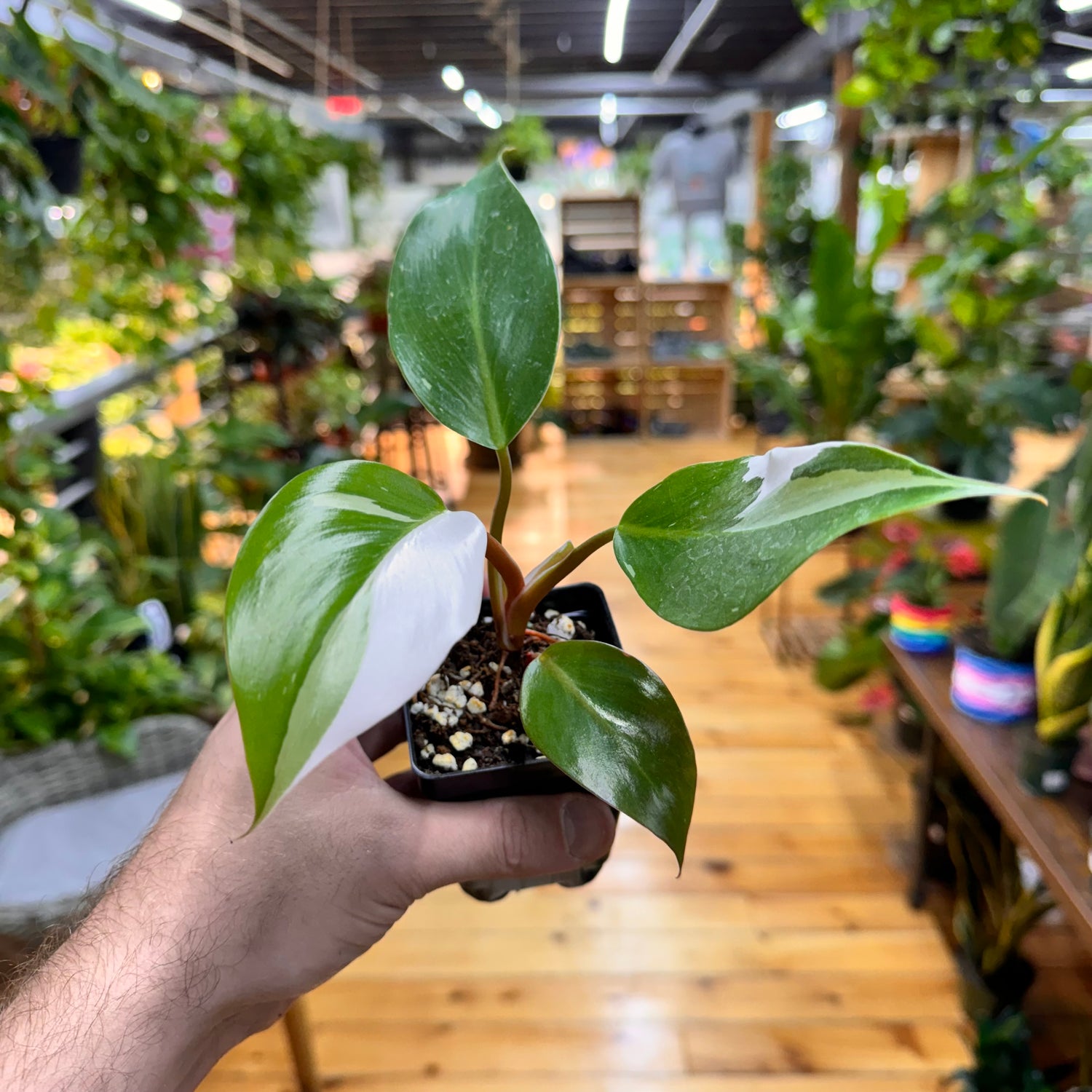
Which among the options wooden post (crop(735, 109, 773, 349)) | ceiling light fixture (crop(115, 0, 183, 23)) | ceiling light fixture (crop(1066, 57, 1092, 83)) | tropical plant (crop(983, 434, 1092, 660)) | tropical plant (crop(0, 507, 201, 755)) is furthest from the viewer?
ceiling light fixture (crop(1066, 57, 1092, 83))

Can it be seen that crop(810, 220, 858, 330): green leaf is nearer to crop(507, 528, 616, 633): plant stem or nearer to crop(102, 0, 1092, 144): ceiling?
crop(507, 528, 616, 633): plant stem

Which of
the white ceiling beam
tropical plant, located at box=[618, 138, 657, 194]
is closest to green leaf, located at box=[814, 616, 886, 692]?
the white ceiling beam

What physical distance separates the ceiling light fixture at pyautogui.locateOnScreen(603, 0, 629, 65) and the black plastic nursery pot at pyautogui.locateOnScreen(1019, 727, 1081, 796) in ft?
18.1

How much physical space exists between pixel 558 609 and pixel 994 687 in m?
1.26

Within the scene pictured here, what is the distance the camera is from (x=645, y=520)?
0.53m

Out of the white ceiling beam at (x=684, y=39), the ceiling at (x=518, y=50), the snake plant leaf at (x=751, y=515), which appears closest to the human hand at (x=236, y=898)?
the snake plant leaf at (x=751, y=515)

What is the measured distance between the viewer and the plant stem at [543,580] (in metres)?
0.62

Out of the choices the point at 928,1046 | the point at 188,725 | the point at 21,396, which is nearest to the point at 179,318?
the point at 21,396

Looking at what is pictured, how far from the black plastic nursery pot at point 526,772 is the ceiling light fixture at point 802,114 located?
7.61 meters

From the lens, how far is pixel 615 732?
0.56 m

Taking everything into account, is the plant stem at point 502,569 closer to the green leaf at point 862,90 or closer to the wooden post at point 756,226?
the green leaf at point 862,90

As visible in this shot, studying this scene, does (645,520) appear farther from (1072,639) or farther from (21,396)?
(21,396)

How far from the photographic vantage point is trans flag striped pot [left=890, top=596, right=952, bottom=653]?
1.97 meters

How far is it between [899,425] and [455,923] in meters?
1.83
